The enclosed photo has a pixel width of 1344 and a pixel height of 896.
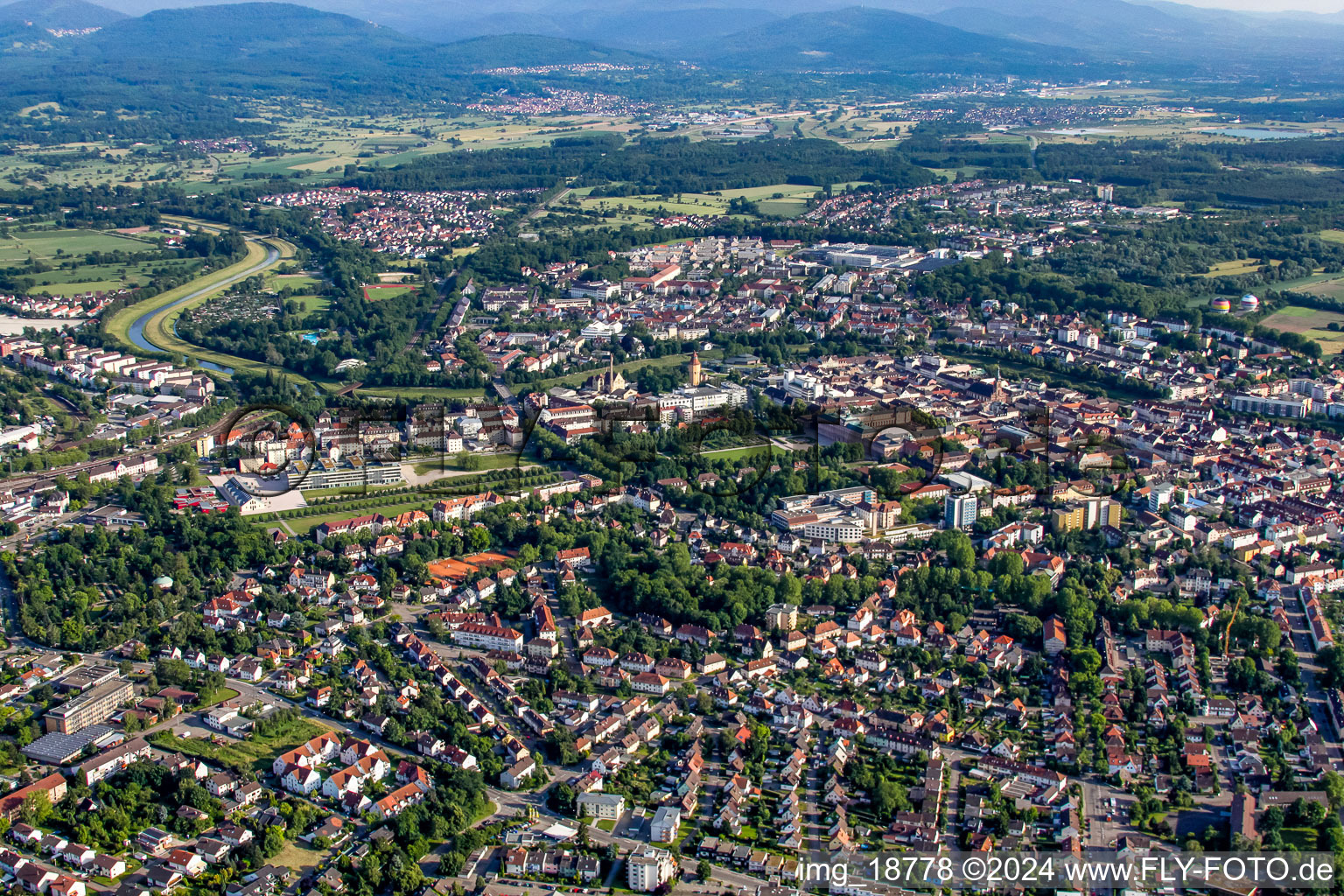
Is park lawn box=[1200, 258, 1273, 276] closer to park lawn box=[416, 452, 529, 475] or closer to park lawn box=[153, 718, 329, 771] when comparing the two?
park lawn box=[416, 452, 529, 475]

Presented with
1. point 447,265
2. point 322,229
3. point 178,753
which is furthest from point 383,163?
point 178,753

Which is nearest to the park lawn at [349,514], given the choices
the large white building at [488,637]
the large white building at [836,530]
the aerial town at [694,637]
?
the aerial town at [694,637]

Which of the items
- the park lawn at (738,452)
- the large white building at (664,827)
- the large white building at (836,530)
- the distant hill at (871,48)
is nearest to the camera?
the large white building at (664,827)

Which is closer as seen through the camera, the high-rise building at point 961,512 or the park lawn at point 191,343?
the high-rise building at point 961,512

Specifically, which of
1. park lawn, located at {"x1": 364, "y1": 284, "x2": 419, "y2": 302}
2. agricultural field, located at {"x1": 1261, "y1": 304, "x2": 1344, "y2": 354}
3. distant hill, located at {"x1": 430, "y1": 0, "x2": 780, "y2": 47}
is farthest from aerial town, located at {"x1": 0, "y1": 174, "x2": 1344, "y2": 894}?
distant hill, located at {"x1": 430, "y1": 0, "x2": 780, "y2": 47}

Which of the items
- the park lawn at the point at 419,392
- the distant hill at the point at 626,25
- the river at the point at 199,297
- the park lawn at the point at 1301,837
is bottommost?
the park lawn at the point at 1301,837

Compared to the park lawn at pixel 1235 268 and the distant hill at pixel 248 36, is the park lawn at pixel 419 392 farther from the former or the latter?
the distant hill at pixel 248 36

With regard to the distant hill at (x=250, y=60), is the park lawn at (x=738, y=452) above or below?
below
